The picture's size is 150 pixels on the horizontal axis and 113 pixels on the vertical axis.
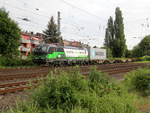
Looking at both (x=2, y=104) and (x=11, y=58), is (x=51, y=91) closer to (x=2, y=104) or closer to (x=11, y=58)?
(x=2, y=104)

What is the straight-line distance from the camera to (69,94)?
4.59m

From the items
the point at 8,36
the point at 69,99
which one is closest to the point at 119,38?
the point at 8,36

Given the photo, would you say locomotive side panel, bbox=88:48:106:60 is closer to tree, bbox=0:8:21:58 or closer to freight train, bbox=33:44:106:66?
freight train, bbox=33:44:106:66

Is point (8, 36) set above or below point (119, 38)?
below

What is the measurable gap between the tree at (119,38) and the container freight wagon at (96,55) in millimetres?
11382

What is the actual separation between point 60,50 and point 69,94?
1994 centimetres

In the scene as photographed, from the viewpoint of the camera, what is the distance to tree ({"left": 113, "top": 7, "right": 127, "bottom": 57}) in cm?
4931

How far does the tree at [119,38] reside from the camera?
49312 mm

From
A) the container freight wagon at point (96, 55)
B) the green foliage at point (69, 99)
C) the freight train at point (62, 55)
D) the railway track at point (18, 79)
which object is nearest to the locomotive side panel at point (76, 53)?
the freight train at point (62, 55)

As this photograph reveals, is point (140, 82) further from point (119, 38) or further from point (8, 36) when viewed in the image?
point (119, 38)

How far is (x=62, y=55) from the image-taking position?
81.7 feet

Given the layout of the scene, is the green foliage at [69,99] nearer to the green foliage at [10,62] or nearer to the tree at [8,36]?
the tree at [8,36]

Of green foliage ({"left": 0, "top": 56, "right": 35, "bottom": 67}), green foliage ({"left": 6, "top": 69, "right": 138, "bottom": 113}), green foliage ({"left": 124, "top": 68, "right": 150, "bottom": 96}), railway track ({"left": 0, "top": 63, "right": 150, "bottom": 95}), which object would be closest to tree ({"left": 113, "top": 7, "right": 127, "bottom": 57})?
green foliage ({"left": 0, "top": 56, "right": 35, "bottom": 67})

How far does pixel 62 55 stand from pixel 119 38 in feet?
99.1
